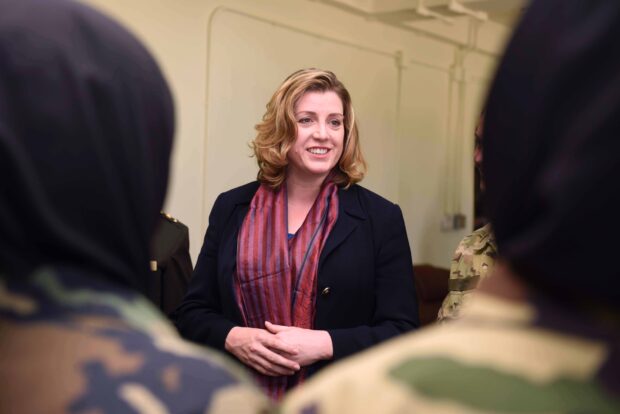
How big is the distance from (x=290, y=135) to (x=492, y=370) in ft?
6.96

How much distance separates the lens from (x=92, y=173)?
100 cm

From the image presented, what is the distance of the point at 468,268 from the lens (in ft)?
8.42

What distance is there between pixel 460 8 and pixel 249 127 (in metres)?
1.89

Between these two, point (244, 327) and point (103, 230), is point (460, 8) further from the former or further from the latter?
point (103, 230)

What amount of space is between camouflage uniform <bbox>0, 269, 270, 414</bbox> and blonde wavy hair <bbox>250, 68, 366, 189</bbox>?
6.12 ft

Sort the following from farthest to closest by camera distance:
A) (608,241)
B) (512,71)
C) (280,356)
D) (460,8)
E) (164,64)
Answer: (460,8) → (164,64) → (280,356) → (512,71) → (608,241)

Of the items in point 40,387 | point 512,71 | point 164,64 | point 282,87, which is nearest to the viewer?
point 512,71

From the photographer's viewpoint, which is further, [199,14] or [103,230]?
[199,14]

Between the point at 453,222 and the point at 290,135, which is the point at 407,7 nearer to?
the point at 453,222

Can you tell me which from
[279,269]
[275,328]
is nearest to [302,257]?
[279,269]

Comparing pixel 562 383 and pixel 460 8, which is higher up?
pixel 460 8

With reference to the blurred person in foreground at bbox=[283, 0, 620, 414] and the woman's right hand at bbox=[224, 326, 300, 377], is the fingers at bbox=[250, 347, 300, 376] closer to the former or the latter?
the woman's right hand at bbox=[224, 326, 300, 377]

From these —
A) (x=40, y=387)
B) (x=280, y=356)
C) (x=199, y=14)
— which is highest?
(x=199, y=14)

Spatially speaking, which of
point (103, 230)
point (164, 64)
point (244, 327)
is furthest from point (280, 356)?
point (164, 64)
